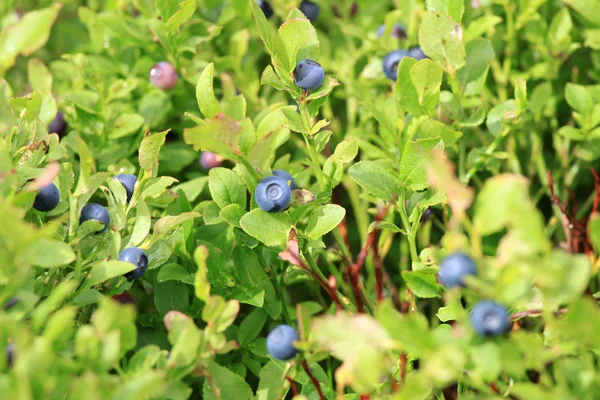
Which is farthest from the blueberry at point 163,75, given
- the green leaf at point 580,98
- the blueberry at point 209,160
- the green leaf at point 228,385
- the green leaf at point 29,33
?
the green leaf at point 580,98

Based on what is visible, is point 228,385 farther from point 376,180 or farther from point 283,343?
point 376,180

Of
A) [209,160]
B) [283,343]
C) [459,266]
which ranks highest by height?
[459,266]

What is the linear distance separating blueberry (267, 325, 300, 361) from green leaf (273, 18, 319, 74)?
1.54ft

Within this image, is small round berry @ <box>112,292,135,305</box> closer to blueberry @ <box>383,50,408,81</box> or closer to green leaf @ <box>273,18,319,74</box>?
green leaf @ <box>273,18,319,74</box>

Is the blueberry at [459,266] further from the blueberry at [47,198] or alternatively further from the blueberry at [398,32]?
the blueberry at [398,32]

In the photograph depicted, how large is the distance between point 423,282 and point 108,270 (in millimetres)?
524

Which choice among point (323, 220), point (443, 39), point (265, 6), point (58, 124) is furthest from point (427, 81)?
point (58, 124)

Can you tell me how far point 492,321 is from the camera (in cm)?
86

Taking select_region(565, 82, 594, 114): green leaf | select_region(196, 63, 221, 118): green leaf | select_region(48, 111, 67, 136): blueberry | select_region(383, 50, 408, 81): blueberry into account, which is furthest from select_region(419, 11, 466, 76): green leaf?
select_region(48, 111, 67, 136): blueberry

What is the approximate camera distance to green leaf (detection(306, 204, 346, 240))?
1243 millimetres

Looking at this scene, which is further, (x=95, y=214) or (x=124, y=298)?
(x=124, y=298)

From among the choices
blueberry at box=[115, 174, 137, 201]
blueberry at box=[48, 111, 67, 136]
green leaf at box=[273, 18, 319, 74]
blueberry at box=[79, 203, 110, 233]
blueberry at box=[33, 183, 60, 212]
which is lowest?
blueberry at box=[48, 111, 67, 136]

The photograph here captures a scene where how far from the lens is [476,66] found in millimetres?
1601

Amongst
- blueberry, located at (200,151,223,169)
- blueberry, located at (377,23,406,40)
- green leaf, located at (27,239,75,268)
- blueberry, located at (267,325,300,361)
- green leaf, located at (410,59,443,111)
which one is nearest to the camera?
green leaf, located at (27,239,75,268)
